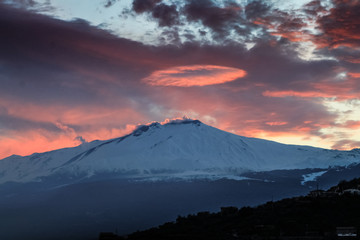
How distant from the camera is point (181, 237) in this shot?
173375 mm

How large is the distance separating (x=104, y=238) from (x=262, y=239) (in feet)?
151

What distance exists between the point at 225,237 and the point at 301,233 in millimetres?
22736

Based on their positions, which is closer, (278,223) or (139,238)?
(139,238)

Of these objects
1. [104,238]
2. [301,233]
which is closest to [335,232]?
[301,233]

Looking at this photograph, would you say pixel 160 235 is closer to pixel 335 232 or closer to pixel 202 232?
pixel 202 232

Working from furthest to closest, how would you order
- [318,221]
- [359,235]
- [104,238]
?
1. [318,221]
2. [104,238]
3. [359,235]

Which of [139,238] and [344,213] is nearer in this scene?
[139,238]

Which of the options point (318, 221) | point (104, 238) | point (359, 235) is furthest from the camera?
point (318, 221)

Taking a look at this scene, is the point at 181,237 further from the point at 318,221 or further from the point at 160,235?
the point at 318,221

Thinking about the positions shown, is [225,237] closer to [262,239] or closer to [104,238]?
[262,239]

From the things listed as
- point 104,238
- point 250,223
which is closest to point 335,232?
point 250,223

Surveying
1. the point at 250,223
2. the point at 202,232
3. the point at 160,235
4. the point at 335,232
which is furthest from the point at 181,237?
the point at 335,232

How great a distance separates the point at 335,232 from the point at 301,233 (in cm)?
984

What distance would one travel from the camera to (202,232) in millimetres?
191875
